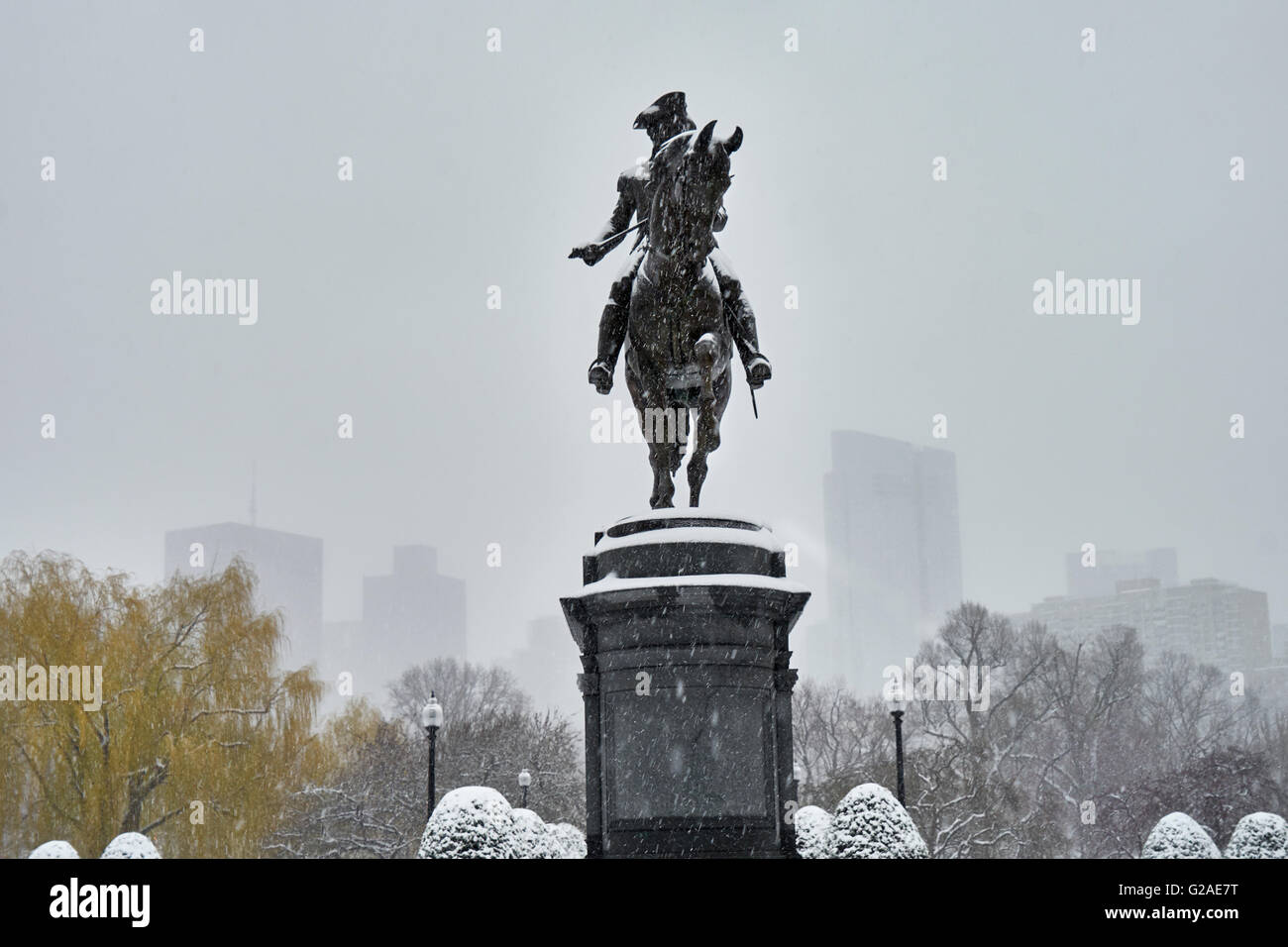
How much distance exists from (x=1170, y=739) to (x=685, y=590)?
150 feet

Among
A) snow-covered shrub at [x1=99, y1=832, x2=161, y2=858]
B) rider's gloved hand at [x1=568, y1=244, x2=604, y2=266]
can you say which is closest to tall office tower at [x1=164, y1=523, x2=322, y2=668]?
snow-covered shrub at [x1=99, y1=832, x2=161, y2=858]

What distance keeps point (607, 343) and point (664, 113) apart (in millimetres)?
2161

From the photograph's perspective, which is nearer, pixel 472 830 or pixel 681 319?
pixel 681 319

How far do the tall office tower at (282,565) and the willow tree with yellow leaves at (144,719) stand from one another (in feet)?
178

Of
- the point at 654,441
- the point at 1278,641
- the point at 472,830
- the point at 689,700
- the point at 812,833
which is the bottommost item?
the point at 812,833

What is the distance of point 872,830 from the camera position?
49.9 feet

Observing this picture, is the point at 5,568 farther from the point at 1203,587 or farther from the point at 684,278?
the point at 1203,587

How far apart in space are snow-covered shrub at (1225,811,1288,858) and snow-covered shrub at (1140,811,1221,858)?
0.35 m

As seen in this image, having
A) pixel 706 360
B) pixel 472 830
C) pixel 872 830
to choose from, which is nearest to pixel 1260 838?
pixel 872 830

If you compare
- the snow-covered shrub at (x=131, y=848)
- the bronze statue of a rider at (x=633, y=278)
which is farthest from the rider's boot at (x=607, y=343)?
the snow-covered shrub at (x=131, y=848)

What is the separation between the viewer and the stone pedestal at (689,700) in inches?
399

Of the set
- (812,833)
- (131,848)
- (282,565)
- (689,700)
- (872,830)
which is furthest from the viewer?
(282,565)

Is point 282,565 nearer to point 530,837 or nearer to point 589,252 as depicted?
point 530,837
